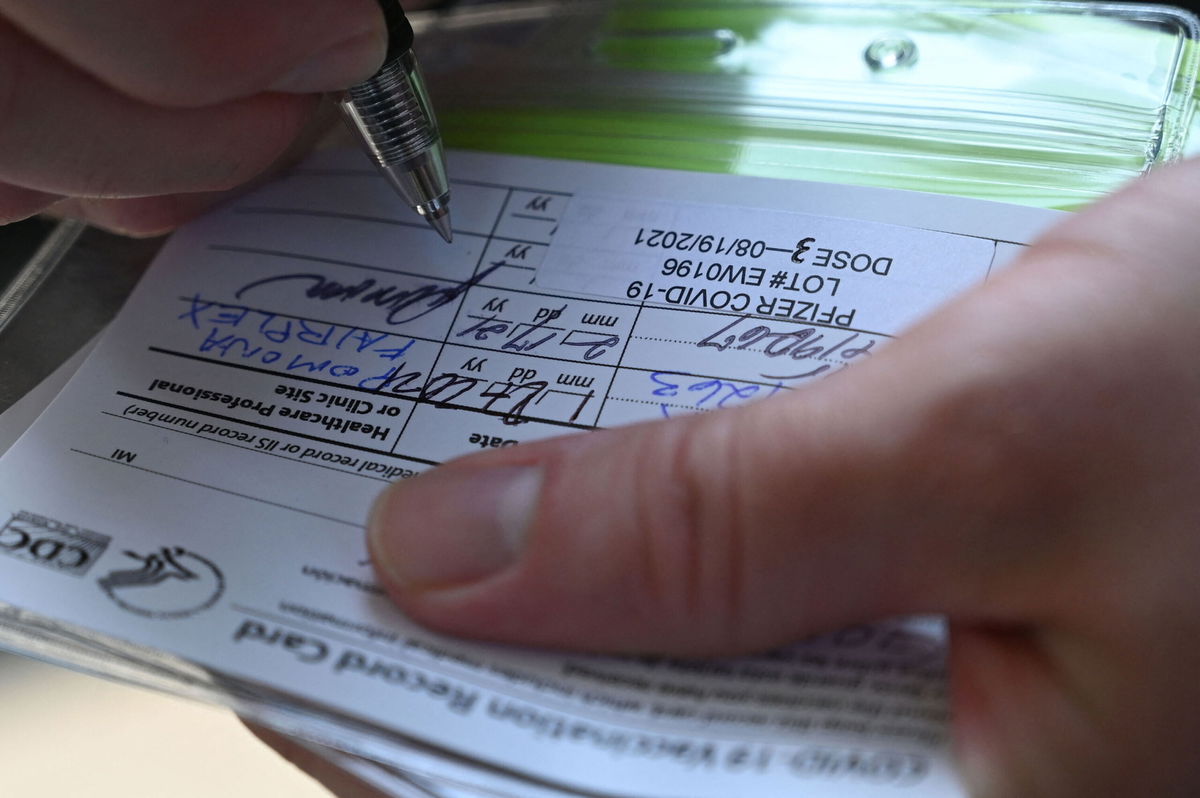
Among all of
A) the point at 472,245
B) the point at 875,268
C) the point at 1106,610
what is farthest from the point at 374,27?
the point at 1106,610

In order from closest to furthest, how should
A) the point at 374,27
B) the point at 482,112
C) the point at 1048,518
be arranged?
the point at 1048,518 < the point at 374,27 < the point at 482,112

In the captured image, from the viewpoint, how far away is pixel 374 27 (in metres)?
0.39

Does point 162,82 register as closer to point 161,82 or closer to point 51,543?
point 161,82

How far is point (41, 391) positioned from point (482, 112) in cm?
26

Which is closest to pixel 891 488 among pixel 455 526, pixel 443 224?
pixel 455 526

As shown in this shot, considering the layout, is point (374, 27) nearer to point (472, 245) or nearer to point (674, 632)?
point (472, 245)

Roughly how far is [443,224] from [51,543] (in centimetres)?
21

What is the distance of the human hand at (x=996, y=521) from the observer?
0.93 feet

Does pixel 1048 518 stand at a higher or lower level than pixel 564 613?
higher

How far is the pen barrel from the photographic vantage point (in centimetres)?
44

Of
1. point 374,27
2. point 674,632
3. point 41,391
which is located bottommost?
point 41,391

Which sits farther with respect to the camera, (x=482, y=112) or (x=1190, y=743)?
(x=482, y=112)

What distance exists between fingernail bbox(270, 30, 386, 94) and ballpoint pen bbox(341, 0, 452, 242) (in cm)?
2

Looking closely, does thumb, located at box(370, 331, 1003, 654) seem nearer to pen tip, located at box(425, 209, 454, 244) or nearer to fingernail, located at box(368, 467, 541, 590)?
fingernail, located at box(368, 467, 541, 590)
